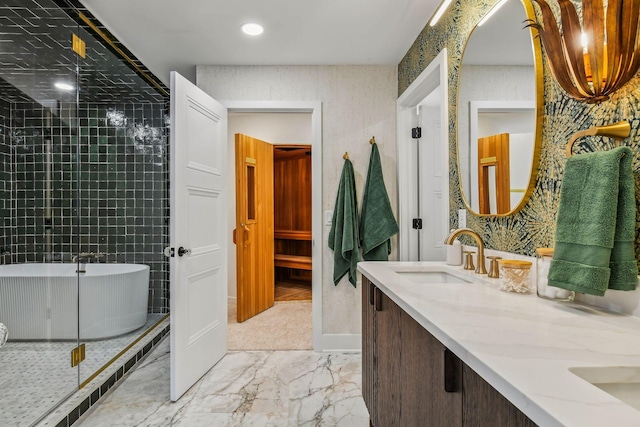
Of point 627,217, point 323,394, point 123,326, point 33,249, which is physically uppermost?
point 627,217

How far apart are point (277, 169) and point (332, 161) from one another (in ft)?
8.39

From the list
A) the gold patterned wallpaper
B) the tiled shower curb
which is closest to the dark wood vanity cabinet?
the gold patterned wallpaper

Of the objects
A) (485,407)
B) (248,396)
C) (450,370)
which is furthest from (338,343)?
(485,407)

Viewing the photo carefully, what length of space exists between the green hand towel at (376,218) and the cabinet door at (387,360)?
4.12 ft

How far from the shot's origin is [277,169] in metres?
5.36

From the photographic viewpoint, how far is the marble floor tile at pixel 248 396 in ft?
6.32

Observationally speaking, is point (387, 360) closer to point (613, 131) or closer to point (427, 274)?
point (427, 274)

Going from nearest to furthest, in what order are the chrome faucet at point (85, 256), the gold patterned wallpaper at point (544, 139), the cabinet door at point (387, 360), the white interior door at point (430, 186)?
the gold patterned wallpaper at point (544, 139) → the cabinet door at point (387, 360) → the chrome faucet at point (85, 256) → the white interior door at point (430, 186)

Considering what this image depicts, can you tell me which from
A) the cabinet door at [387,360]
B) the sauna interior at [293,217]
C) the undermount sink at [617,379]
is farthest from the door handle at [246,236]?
the undermount sink at [617,379]

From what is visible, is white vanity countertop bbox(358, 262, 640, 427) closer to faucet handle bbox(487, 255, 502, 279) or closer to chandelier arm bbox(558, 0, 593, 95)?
faucet handle bbox(487, 255, 502, 279)

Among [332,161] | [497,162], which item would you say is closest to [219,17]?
[332,161]

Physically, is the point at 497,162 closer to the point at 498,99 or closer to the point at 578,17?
the point at 498,99

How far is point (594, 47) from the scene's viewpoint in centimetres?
96

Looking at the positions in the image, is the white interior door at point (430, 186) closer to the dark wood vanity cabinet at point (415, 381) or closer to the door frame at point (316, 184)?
the door frame at point (316, 184)
